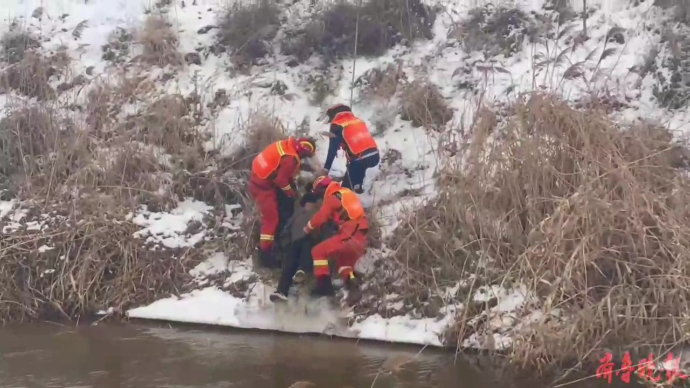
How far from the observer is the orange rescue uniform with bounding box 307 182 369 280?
6.62 meters

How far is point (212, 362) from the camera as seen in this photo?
5.96 m

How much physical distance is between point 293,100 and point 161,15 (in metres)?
2.93

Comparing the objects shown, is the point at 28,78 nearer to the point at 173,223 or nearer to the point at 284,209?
the point at 173,223

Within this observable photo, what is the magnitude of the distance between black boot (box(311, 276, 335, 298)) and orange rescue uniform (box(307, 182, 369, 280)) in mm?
51

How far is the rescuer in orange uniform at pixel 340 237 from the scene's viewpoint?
6621 mm

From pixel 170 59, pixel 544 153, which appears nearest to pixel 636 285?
pixel 544 153

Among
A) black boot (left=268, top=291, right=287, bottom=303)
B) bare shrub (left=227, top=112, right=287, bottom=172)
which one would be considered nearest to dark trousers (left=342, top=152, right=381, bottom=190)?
bare shrub (left=227, top=112, right=287, bottom=172)

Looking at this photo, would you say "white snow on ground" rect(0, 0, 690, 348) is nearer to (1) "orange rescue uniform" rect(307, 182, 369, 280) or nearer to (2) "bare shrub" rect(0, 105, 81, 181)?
(1) "orange rescue uniform" rect(307, 182, 369, 280)

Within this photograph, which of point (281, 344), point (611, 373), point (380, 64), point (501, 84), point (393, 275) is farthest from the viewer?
point (380, 64)

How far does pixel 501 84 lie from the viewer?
9.05 meters

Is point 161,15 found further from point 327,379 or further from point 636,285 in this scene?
point 636,285

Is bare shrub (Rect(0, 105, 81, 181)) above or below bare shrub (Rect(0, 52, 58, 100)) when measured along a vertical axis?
below

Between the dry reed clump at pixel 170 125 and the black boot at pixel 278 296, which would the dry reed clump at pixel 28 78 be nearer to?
the dry reed clump at pixel 170 125

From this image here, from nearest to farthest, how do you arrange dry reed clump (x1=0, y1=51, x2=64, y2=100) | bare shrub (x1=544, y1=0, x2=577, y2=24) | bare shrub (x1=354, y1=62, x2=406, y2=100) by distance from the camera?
1. bare shrub (x1=354, y1=62, x2=406, y2=100)
2. dry reed clump (x1=0, y1=51, x2=64, y2=100)
3. bare shrub (x1=544, y1=0, x2=577, y2=24)
